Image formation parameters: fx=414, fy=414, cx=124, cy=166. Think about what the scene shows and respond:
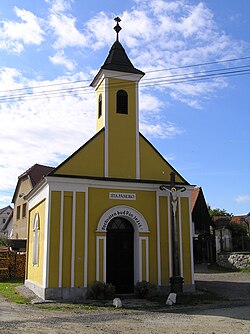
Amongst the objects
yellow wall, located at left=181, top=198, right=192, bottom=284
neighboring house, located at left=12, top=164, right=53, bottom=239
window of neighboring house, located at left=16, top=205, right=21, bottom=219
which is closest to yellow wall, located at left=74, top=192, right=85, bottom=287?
yellow wall, located at left=181, top=198, right=192, bottom=284

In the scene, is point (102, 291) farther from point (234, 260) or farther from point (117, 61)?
point (234, 260)

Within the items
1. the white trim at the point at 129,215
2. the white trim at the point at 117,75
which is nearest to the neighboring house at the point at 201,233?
the white trim at the point at 117,75

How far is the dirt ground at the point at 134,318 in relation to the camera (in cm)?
980

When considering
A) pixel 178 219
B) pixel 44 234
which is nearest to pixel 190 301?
pixel 178 219

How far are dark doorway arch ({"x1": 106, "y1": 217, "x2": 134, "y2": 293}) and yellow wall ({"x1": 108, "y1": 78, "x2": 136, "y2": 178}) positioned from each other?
2112 mm

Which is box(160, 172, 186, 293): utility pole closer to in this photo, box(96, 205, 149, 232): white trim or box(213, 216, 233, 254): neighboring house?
box(96, 205, 149, 232): white trim

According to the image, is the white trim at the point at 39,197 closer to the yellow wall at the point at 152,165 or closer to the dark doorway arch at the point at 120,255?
the dark doorway arch at the point at 120,255

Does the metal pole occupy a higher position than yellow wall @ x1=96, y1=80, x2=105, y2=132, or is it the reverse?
yellow wall @ x1=96, y1=80, x2=105, y2=132

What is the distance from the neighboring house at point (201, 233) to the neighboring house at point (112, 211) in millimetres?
19122

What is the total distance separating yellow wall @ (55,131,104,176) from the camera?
16.4m

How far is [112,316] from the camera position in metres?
11.7

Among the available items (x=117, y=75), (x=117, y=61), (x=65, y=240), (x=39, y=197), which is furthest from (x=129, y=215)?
(x=117, y=61)

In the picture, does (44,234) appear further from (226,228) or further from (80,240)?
(226,228)

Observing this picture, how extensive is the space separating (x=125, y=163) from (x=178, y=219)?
3254 millimetres
